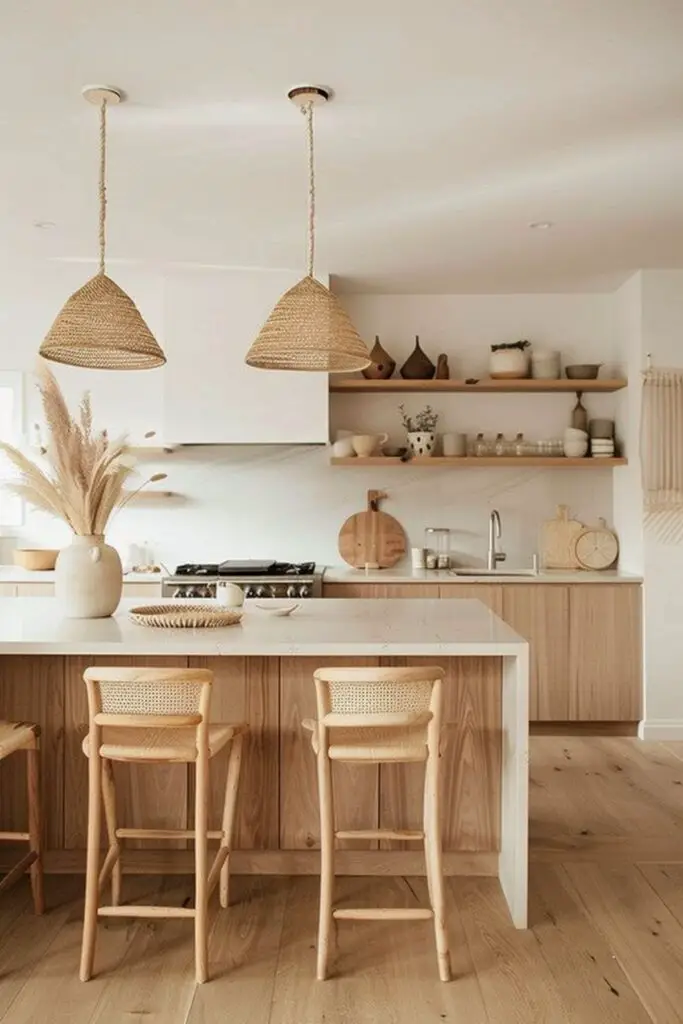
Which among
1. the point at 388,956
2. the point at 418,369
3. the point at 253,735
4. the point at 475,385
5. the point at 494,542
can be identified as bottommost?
the point at 388,956

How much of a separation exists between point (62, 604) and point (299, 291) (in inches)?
54.5

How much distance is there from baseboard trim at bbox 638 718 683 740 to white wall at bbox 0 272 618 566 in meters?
1.22

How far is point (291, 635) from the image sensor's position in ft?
9.69

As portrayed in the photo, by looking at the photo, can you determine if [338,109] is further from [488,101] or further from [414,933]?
[414,933]

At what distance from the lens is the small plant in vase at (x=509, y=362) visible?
18.5ft

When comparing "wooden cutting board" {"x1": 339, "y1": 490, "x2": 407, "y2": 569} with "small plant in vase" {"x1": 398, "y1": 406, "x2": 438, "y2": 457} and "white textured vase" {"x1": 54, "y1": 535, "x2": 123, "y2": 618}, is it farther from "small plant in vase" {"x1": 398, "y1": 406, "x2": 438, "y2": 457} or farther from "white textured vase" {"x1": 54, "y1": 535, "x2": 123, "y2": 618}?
"white textured vase" {"x1": 54, "y1": 535, "x2": 123, "y2": 618}

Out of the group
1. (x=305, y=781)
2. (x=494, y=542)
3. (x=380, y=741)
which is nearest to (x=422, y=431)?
(x=494, y=542)

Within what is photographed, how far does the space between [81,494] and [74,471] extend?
8cm

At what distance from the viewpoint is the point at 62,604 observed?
3.36 metres

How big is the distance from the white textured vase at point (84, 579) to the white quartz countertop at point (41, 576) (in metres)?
1.95

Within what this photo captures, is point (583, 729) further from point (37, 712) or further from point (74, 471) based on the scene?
point (74, 471)

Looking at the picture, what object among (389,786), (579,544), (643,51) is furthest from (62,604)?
(579,544)

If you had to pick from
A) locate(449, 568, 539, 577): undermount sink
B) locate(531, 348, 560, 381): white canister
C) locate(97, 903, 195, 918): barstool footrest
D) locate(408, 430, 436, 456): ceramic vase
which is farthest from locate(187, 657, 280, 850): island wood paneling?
locate(531, 348, 560, 381): white canister

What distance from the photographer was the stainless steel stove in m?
5.14
